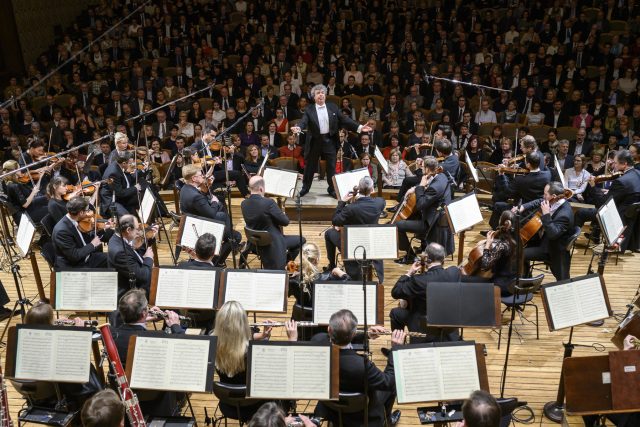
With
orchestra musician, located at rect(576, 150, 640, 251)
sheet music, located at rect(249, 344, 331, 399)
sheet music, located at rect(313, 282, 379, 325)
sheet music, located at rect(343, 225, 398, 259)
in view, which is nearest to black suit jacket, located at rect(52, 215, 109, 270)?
sheet music, located at rect(343, 225, 398, 259)

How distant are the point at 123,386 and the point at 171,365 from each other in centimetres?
34

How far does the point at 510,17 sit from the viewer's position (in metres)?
14.0

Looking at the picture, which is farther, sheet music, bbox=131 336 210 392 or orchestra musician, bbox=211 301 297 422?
orchestra musician, bbox=211 301 297 422

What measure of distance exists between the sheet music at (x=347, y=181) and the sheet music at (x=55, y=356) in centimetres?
372

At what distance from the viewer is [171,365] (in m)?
4.34

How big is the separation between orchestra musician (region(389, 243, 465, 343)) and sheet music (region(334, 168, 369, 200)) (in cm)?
209

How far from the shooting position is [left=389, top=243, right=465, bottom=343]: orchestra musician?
5.44m

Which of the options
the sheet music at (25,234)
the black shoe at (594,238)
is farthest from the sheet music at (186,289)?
the black shoe at (594,238)

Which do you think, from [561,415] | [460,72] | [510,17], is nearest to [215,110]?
[460,72]

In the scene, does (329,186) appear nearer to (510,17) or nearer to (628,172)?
(628,172)

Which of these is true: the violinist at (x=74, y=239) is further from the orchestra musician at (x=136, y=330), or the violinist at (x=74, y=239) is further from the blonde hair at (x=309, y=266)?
the blonde hair at (x=309, y=266)

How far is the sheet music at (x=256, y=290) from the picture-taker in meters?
5.22

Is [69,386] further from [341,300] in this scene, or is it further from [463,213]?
[463,213]

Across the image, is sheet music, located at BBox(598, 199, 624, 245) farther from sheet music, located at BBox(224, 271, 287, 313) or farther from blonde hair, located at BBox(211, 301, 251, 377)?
blonde hair, located at BBox(211, 301, 251, 377)
